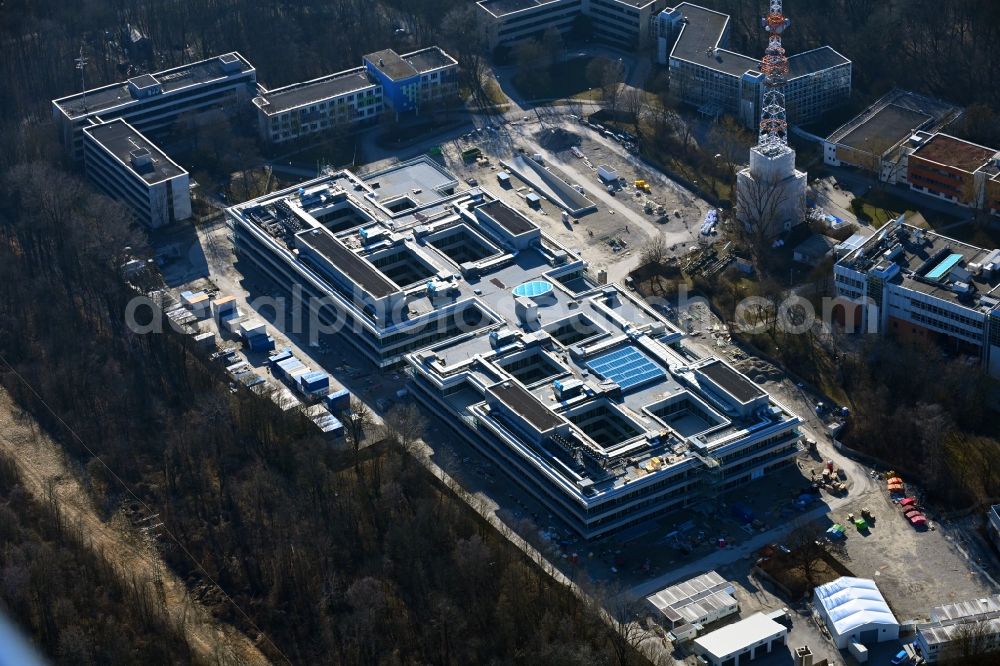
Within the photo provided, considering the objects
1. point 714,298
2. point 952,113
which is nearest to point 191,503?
point 714,298

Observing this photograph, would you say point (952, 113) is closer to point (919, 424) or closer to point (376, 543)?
point (919, 424)

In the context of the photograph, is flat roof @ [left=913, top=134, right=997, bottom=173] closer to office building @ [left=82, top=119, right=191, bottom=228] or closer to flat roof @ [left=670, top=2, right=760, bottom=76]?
flat roof @ [left=670, top=2, right=760, bottom=76]

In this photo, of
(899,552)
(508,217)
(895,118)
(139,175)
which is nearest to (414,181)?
(508,217)

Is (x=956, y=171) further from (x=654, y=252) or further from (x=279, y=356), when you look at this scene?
(x=279, y=356)

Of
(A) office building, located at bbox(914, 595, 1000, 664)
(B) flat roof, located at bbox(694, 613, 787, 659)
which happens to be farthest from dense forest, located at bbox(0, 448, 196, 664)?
(A) office building, located at bbox(914, 595, 1000, 664)

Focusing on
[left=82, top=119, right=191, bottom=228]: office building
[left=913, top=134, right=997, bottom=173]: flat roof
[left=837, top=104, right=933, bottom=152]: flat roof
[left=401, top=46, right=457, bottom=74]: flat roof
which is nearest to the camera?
[left=913, top=134, right=997, bottom=173]: flat roof

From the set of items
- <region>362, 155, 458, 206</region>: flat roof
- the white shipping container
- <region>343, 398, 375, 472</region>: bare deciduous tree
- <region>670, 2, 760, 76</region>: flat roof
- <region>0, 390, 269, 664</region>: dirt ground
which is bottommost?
<region>0, 390, 269, 664</region>: dirt ground

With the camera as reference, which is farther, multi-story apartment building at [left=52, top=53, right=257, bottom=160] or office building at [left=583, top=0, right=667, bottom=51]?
office building at [left=583, top=0, right=667, bottom=51]

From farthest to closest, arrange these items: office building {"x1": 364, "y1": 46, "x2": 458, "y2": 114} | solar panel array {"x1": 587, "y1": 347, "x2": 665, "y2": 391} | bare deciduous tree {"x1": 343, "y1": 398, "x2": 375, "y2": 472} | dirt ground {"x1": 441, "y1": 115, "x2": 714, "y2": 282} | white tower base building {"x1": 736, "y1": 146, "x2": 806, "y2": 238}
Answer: office building {"x1": 364, "y1": 46, "x2": 458, "y2": 114}
dirt ground {"x1": 441, "y1": 115, "x2": 714, "y2": 282}
white tower base building {"x1": 736, "y1": 146, "x2": 806, "y2": 238}
solar panel array {"x1": 587, "y1": 347, "x2": 665, "y2": 391}
bare deciduous tree {"x1": 343, "y1": 398, "x2": 375, "y2": 472}

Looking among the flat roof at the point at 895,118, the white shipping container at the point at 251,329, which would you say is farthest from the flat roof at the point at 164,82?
the flat roof at the point at 895,118
